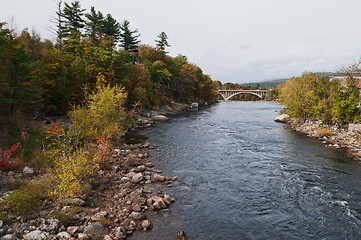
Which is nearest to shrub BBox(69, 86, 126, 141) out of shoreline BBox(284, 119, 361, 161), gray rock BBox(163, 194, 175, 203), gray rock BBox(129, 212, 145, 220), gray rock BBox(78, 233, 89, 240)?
gray rock BBox(163, 194, 175, 203)

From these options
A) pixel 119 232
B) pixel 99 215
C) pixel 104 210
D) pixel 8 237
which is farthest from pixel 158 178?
pixel 8 237

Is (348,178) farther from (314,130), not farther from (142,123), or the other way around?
(142,123)

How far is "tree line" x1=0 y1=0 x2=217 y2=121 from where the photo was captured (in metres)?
18.9

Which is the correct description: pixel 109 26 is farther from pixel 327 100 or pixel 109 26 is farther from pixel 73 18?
pixel 327 100

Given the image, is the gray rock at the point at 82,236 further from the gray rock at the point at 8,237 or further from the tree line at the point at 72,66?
the tree line at the point at 72,66

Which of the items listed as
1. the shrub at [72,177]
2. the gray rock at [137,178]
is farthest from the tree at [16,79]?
the gray rock at [137,178]

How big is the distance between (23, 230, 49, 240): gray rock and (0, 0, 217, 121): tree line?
41.2 ft

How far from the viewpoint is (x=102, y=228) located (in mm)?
9773

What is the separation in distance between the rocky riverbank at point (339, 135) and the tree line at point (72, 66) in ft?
79.9

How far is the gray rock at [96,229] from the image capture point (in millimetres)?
9430

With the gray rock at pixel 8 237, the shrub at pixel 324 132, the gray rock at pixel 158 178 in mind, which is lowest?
the gray rock at pixel 158 178

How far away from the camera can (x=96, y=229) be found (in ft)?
31.6

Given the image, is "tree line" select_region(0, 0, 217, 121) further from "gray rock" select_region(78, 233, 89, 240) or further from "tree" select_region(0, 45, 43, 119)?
"gray rock" select_region(78, 233, 89, 240)

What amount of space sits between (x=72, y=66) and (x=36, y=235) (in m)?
26.7
